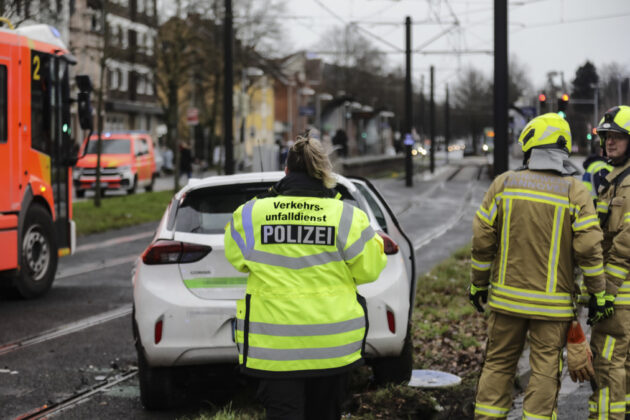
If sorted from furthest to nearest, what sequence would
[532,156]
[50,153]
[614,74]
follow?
1. [614,74]
2. [50,153]
3. [532,156]

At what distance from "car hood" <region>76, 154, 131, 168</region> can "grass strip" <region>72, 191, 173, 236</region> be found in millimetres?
4447

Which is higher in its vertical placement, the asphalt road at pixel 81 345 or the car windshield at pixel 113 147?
the car windshield at pixel 113 147

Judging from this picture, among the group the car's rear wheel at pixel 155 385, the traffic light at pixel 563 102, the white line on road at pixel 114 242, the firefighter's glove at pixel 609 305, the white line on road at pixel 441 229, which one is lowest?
the white line on road at pixel 441 229

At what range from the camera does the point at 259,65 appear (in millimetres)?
57656

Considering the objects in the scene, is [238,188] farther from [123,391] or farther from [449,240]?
[449,240]

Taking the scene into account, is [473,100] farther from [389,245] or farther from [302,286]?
[302,286]

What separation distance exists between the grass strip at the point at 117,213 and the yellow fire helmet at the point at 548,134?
591 inches

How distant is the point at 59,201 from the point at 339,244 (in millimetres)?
8826

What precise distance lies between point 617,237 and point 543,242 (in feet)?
2.02

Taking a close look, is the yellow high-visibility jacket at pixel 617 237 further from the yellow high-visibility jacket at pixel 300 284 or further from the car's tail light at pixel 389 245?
the yellow high-visibility jacket at pixel 300 284

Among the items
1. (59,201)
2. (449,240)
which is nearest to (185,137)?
(449,240)

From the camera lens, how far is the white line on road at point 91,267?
13.6 meters

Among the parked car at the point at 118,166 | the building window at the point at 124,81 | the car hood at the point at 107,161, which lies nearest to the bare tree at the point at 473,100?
the building window at the point at 124,81

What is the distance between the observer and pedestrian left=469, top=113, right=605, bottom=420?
192 inches
